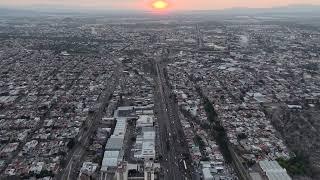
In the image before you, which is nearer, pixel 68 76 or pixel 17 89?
pixel 17 89

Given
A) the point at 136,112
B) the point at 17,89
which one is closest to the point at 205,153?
the point at 136,112

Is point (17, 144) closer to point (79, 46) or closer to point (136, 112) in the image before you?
point (136, 112)

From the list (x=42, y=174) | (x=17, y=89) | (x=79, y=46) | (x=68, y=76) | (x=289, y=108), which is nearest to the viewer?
(x=42, y=174)

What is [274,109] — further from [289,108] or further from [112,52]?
[112,52]

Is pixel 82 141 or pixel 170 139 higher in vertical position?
pixel 170 139

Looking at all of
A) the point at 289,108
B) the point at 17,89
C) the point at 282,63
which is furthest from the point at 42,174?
the point at 282,63

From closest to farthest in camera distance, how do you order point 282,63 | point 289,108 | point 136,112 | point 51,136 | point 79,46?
point 51,136, point 136,112, point 289,108, point 282,63, point 79,46
